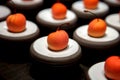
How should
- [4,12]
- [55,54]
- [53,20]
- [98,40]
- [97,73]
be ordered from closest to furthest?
1. [97,73]
2. [55,54]
3. [98,40]
4. [53,20]
5. [4,12]

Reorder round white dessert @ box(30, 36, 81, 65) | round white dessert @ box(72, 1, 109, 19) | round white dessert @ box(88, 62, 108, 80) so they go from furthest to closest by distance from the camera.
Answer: round white dessert @ box(72, 1, 109, 19)
round white dessert @ box(30, 36, 81, 65)
round white dessert @ box(88, 62, 108, 80)

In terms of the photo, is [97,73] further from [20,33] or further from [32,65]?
[20,33]

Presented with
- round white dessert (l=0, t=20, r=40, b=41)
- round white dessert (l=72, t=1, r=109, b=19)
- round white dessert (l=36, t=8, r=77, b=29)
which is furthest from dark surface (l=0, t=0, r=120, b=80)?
round white dessert (l=72, t=1, r=109, b=19)

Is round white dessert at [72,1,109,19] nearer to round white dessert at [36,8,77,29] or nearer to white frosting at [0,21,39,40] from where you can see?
round white dessert at [36,8,77,29]

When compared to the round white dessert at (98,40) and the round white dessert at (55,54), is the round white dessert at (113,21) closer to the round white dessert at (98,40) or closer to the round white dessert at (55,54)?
the round white dessert at (98,40)

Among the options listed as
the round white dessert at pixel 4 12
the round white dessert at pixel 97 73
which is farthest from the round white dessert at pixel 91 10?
the round white dessert at pixel 97 73

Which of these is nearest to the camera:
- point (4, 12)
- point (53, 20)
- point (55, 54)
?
point (55, 54)

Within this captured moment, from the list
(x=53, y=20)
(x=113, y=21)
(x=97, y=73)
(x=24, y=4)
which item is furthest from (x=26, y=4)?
(x=97, y=73)

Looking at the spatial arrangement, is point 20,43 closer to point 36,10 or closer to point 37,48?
point 37,48

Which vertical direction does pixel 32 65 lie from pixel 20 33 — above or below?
below

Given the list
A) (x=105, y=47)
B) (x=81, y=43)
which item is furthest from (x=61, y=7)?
(x=105, y=47)

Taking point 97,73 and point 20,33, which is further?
point 20,33
